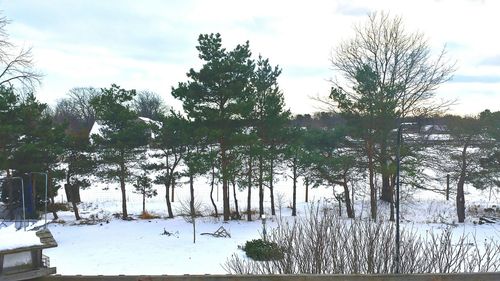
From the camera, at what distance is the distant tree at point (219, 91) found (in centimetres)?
2259

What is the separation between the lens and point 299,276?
2.07 meters

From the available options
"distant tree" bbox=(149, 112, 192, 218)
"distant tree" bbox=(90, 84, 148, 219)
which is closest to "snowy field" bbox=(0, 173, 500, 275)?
"distant tree" bbox=(149, 112, 192, 218)

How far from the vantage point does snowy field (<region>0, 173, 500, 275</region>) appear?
52.7ft

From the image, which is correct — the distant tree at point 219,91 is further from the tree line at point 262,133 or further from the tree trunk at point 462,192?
the tree trunk at point 462,192

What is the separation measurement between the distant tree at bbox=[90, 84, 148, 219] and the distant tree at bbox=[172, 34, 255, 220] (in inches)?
128

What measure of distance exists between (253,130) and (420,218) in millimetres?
10891

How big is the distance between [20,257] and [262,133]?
22473 millimetres

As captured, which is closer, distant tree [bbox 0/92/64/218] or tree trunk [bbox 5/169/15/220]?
distant tree [bbox 0/92/64/218]

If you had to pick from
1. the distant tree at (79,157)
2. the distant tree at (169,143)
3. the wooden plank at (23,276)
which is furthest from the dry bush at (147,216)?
the wooden plank at (23,276)

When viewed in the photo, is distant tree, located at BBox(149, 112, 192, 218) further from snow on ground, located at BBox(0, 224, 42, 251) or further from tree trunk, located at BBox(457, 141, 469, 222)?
snow on ground, located at BBox(0, 224, 42, 251)

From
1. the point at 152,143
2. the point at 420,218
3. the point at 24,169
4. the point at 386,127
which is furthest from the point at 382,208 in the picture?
the point at 24,169

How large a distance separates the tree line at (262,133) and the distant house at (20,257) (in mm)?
18712

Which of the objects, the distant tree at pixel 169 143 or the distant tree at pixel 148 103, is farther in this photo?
the distant tree at pixel 148 103

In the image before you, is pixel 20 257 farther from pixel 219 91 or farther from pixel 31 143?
pixel 31 143
